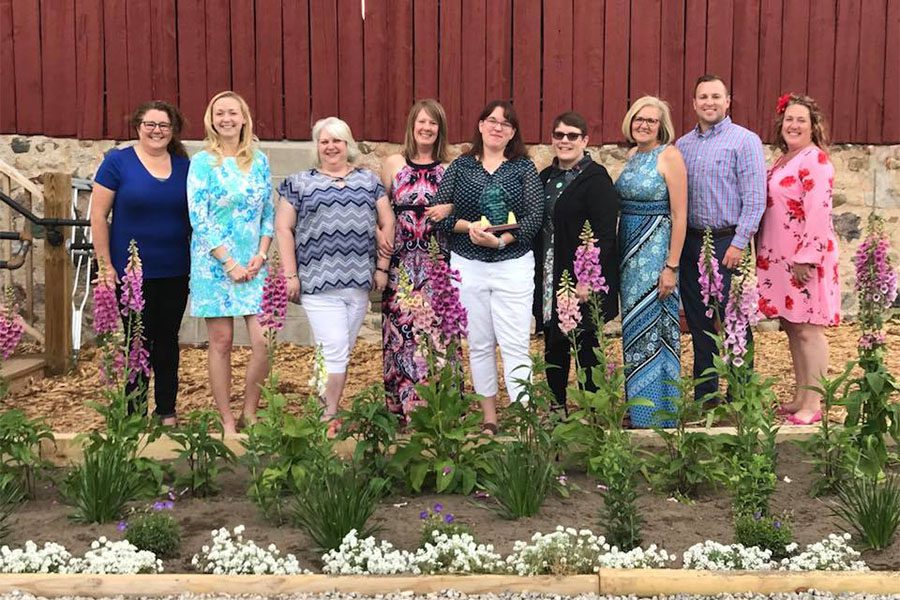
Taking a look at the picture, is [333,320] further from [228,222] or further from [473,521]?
[473,521]

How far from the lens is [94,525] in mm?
4820

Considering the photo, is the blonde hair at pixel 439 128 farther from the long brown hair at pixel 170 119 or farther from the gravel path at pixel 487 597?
the gravel path at pixel 487 597

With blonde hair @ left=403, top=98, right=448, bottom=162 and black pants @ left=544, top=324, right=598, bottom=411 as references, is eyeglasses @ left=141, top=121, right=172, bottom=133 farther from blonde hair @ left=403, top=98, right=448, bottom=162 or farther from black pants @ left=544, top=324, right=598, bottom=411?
black pants @ left=544, top=324, right=598, bottom=411

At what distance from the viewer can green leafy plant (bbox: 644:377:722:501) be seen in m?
5.15

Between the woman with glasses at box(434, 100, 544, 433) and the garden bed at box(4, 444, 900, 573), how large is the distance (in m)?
0.98

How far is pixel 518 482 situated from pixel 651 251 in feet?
6.24

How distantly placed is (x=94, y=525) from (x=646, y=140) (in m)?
3.46

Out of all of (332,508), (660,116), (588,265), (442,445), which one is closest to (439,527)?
(332,508)

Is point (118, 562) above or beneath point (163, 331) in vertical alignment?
beneath

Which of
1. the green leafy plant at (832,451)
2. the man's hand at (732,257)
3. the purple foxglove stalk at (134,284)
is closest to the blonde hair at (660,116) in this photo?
the man's hand at (732,257)

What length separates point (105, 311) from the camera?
5.04 meters

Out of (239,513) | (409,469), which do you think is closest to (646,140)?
(409,469)

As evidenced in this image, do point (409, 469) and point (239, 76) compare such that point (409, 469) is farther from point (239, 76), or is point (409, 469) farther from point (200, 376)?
point (239, 76)

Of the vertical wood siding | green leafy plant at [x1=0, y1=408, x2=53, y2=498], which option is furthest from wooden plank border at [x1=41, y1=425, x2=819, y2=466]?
the vertical wood siding
